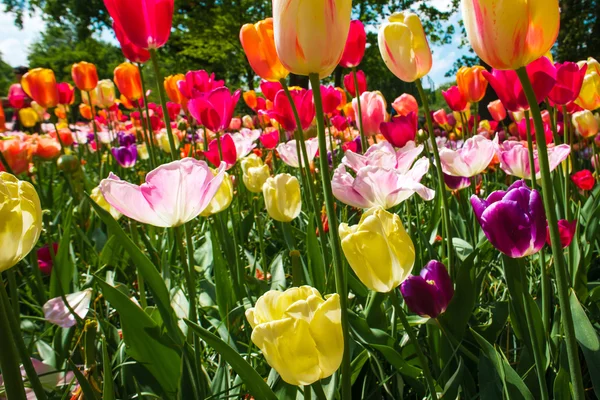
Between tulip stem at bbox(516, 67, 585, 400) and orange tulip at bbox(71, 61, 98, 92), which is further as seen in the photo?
orange tulip at bbox(71, 61, 98, 92)

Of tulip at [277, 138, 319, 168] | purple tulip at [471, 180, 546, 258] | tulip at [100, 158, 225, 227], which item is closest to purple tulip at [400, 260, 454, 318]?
purple tulip at [471, 180, 546, 258]

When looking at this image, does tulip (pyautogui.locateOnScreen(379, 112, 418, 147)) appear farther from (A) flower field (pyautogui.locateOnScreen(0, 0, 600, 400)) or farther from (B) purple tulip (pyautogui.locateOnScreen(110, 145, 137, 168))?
(B) purple tulip (pyautogui.locateOnScreen(110, 145, 137, 168))

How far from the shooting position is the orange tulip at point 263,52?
1.15 meters

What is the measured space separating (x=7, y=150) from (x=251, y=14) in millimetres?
16048

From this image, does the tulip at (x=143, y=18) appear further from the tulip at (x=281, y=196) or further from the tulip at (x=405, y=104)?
the tulip at (x=405, y=104)

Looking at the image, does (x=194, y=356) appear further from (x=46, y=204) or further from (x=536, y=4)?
(x=46, y=204)

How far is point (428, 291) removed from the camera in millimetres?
826

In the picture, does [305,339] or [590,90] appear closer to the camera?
[305,339]

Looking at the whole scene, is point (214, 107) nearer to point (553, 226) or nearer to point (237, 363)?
point (237, 363)

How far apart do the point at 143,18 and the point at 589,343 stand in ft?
3.44

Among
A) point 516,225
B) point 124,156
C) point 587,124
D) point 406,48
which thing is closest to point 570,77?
point 406,48

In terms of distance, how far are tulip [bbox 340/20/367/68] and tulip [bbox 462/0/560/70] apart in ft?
2.94

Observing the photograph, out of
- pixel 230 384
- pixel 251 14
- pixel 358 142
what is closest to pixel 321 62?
pixel 230 384

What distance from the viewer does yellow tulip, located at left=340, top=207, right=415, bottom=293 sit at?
68 cm
